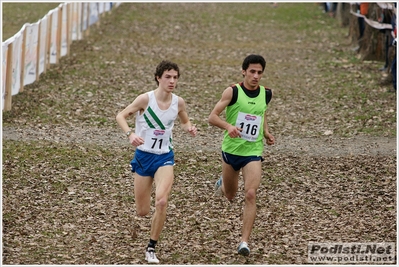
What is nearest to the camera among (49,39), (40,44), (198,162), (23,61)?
(198,162)

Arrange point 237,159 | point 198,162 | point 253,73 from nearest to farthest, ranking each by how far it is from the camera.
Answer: point 253,73 → point 237,159 → point 198,162

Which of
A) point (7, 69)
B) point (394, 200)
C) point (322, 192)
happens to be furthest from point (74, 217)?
point (7, 69)

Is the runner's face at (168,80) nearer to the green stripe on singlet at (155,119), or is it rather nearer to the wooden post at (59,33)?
the green stripe on singlet at (155,119)

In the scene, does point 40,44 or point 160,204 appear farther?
point 40,44

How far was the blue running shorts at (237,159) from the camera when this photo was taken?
29.2ft

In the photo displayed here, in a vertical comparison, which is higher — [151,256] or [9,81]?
[9,81]

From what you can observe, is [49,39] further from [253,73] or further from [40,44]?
[253,73]

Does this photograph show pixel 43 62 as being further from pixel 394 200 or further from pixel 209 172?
pixel 394 200

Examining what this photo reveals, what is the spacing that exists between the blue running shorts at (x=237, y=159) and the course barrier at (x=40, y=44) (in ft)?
22.6

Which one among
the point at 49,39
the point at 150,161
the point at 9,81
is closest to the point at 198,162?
the point at 150,161

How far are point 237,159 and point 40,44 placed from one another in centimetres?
1097

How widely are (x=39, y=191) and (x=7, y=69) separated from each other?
17.0ft

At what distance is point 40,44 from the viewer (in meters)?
18.9

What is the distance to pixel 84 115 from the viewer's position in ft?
51.6
